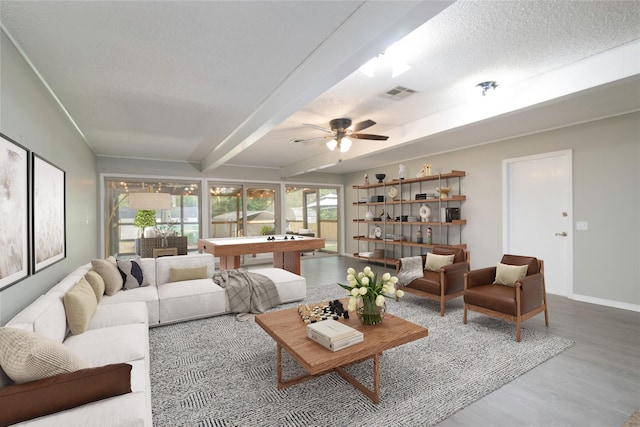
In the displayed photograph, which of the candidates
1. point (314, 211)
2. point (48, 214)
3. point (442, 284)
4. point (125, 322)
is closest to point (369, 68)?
point (442, 284)

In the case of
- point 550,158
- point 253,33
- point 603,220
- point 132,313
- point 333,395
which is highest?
point 253,33

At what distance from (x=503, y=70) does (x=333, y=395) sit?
10.1ft

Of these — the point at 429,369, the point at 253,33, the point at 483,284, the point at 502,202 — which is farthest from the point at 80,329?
the point at 502,202

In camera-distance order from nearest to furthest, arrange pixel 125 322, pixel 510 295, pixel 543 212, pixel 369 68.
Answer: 1. pixel 125 322
2. pixel 369 68
3. pixel 510 295
4. pixel 543 212

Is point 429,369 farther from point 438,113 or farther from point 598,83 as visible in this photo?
point 438,113

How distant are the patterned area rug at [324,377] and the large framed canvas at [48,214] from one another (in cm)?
122

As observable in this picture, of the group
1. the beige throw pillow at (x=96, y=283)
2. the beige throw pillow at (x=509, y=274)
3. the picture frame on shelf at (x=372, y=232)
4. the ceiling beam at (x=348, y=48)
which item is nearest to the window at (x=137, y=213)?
the beige throw pillow at (x=96, y=283)

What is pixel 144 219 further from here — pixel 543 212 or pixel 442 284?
pixel 543 212

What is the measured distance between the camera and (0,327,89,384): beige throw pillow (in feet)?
4.30

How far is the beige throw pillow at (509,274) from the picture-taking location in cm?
340

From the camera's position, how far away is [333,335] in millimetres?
2018

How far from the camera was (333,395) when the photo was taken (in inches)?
84.2

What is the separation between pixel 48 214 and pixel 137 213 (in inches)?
151

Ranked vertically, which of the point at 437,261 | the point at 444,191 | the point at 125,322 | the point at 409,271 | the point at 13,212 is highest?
the point at 444,191
